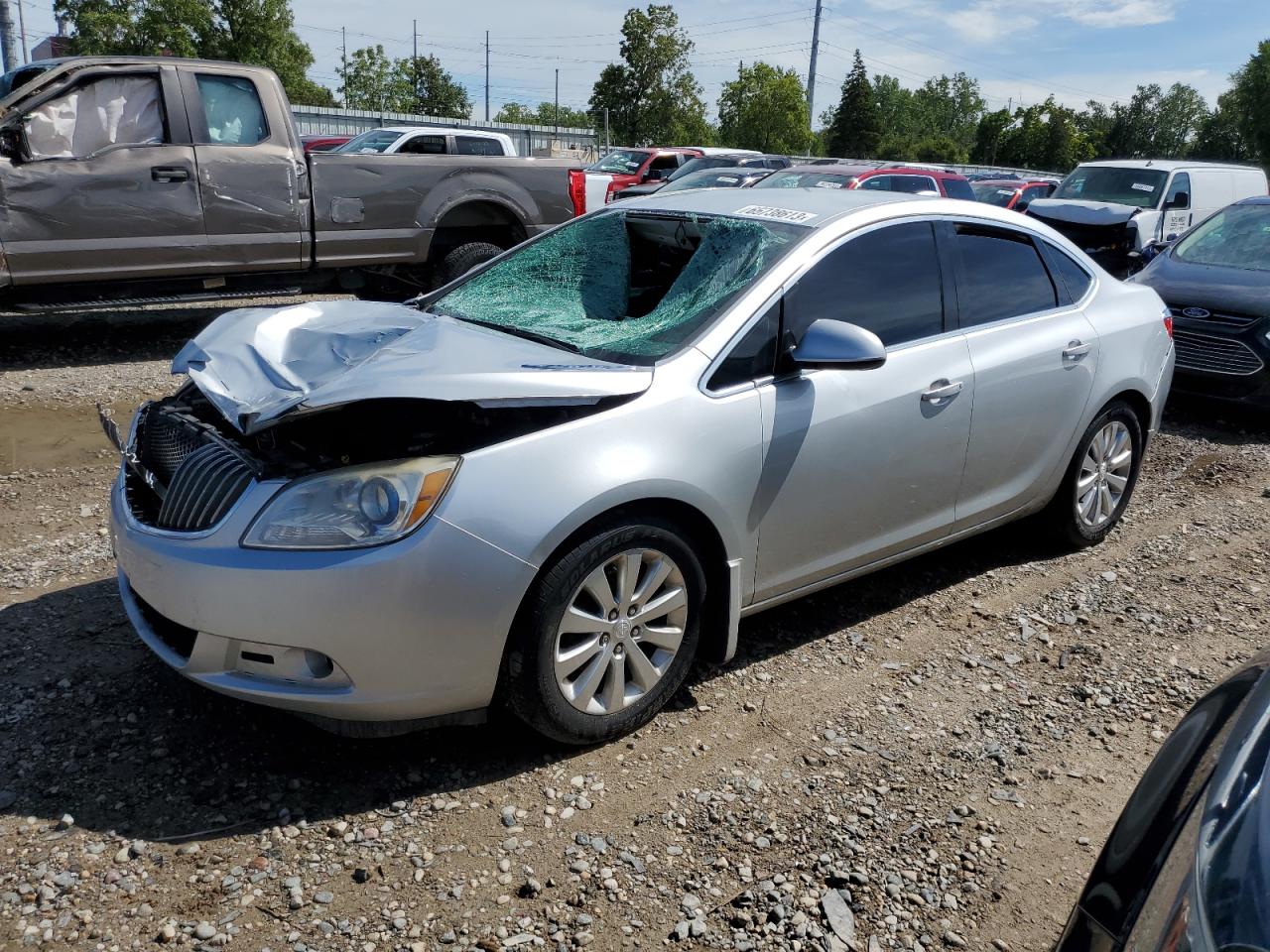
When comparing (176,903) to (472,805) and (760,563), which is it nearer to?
(472,805)

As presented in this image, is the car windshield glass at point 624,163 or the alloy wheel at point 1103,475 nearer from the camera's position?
the alloy wheel at point 1103,475

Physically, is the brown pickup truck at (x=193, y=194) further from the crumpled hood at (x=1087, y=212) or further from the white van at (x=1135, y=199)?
the white van at (x=1135, y=199)

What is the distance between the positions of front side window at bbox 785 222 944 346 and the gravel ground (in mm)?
1227

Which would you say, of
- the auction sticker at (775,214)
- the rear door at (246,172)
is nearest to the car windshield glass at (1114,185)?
the rear door at (246,172)

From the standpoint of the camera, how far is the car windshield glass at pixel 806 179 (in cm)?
1226

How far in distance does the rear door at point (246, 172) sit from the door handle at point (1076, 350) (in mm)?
6367

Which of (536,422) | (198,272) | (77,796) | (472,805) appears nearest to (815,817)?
(472,805)

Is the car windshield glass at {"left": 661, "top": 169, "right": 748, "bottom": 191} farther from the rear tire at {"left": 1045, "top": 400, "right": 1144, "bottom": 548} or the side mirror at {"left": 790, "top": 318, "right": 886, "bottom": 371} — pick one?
the side mirror at {"left": 790, "top": 318, "right": 886, "bottom": 371}

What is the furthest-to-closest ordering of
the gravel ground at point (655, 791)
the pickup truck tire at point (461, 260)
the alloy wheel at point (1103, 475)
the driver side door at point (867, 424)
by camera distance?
the pickup truck tire at point (461, 260), the alloy wheel at point (1103, 475), the driver side door at point (867, 424), the gravel ground at point (655, 791)

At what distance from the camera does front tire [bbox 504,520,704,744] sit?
2928 mm

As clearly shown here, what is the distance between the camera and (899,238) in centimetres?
397

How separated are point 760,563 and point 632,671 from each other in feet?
1.95

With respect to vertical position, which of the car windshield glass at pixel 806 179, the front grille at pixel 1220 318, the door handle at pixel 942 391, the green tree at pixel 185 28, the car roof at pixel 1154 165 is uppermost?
the green tree at pixel 185 28

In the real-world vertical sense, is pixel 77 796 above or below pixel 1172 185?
below
